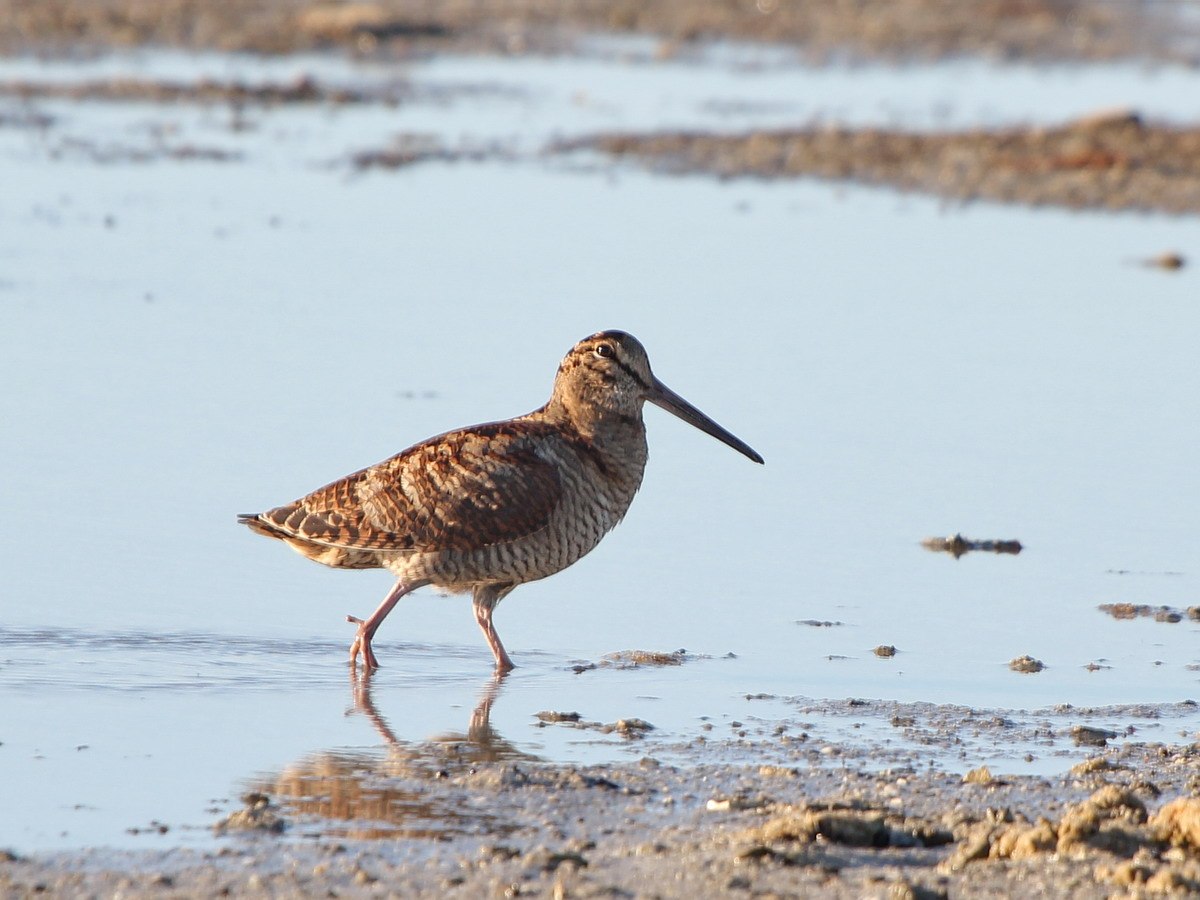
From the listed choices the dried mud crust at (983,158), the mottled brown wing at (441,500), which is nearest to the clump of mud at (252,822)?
the mottled brown wing at (441,500)

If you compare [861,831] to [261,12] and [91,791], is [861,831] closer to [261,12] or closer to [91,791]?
[91,791]

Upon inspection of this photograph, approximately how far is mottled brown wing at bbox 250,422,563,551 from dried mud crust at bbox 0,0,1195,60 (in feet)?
67.4

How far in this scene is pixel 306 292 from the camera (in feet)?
43.8

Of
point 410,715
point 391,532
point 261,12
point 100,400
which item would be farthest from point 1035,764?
point 261,12

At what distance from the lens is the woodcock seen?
289 inches

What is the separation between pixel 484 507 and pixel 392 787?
1.67 meters

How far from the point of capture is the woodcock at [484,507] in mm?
7332

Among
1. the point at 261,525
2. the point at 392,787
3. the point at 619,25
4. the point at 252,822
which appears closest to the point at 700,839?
the point at 392,787

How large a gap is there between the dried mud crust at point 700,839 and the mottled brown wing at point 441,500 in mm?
1359

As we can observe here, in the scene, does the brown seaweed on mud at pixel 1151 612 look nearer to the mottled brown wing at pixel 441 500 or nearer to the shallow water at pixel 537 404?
the shallow water at pixel 537 404

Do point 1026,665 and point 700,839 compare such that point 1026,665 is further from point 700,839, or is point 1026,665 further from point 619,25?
point 619,25

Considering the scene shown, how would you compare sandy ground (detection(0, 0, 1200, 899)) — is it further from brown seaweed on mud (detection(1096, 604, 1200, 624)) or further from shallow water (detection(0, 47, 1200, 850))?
brown seaweed on mud (detection(1096, 604, 1200, 624))

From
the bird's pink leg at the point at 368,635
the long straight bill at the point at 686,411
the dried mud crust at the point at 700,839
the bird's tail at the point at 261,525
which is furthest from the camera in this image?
the long straight bill at the point at 686,411

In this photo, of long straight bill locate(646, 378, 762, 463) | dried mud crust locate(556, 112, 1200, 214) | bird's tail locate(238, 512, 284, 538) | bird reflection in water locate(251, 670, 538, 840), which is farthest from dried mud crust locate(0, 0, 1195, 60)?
bird reflection in water locate(251, 670, 538, 840)
